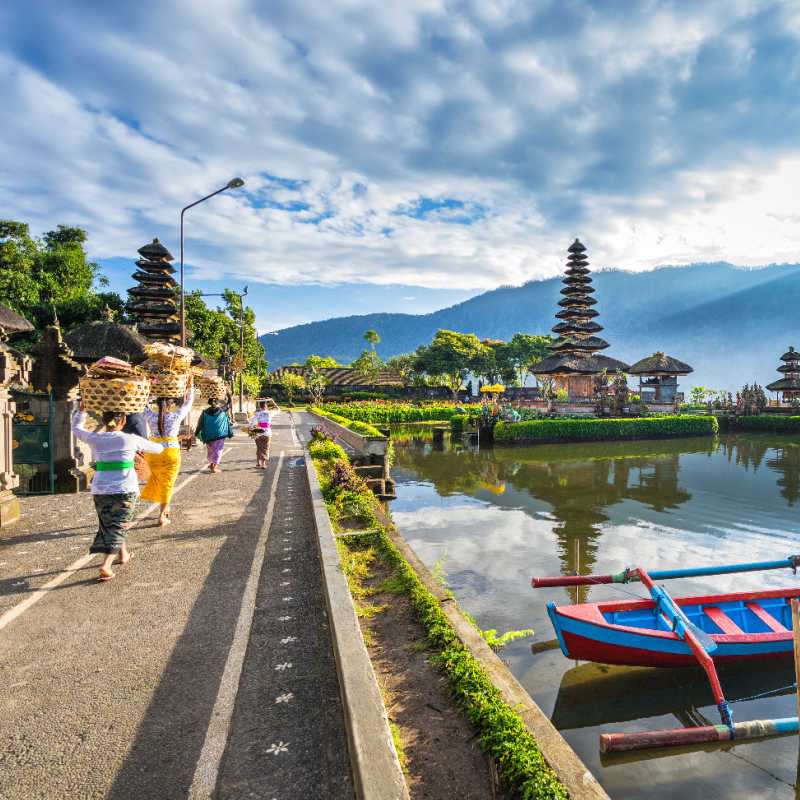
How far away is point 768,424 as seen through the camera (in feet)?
138

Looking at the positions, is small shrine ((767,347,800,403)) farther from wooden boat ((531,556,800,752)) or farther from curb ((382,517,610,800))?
curb ((382,517,610,800))

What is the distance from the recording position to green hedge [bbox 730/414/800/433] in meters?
40.5

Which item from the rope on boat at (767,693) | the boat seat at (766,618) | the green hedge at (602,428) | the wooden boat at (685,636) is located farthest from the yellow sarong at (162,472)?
the green hedge at (602,428)

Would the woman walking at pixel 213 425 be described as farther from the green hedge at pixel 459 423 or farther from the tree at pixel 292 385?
the tree at pixel 292 385

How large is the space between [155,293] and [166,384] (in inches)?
1372

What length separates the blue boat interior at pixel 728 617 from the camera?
603 cm

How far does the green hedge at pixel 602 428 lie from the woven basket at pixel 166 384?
25097 mm

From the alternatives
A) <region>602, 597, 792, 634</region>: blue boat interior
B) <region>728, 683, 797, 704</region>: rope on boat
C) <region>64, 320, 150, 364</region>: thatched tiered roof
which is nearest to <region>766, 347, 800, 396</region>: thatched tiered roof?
<region>602, 597, 792, 634</region>: blue boat interior

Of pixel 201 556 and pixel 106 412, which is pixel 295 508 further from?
pixel 106 412

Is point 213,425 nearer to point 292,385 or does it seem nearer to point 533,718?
point 533,718

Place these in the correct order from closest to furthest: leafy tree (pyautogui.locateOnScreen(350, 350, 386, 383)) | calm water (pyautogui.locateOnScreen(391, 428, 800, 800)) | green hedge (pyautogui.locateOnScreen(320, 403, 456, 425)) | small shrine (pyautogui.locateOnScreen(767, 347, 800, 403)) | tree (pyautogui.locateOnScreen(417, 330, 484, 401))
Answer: calm water (pyautogui.locateOnScreen(391, 428, 800, 800)), green hedge (pyautogui.locateOnScreen(320, 403, 456, 425)), small shrine (pyautogui.locateOnScreen(767, 347, 800, 403)), tree (pyautogui.locateOnScreen(417, 330, 484, 401)), leafy tree (pyautogui.locateOnScreen(350, 350, 386, 383))

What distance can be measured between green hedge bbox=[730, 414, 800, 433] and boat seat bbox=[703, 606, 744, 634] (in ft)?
147

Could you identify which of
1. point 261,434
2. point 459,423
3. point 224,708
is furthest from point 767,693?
point 459,423

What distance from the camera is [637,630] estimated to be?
5414mm
